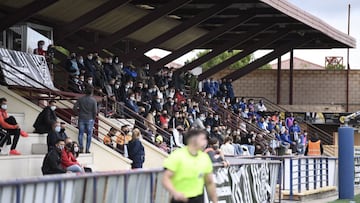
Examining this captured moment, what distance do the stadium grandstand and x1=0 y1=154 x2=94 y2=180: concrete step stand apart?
3 cm

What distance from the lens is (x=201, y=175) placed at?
9578 millimetres

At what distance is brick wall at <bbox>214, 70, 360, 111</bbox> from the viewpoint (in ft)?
151

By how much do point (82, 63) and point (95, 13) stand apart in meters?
2.40

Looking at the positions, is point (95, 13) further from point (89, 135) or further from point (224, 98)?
point (224, 98)

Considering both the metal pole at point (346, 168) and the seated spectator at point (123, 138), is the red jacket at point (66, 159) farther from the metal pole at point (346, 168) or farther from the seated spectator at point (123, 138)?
the metal pole at point (346, 168)

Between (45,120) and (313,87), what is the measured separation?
93.5 feet

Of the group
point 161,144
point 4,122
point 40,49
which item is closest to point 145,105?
point 161,144

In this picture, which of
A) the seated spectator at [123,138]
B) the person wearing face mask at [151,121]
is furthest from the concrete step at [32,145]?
the person wearing face mask at [151,121]

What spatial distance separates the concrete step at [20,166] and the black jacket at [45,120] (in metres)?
1.24

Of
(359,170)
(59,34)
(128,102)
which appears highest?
(59,34)

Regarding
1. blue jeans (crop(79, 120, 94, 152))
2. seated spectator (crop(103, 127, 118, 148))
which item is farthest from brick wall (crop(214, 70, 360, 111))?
blue jeans (crop(79, 120, 94, 152))

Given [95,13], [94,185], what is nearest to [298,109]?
[95,13]

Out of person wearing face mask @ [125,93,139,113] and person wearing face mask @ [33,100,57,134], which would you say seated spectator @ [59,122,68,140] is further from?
person wearing face mask @ [125,93,139,113]

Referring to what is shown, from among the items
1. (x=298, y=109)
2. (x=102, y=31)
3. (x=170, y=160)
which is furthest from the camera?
(x=298, y=109)
